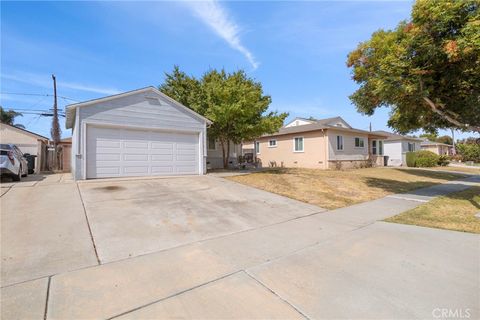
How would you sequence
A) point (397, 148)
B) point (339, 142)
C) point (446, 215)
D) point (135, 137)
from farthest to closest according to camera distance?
point (397, 148), point (339, 142), point (135, 137), point (446, 215)

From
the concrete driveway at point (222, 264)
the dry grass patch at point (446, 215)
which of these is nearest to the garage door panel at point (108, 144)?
the concrete driveway at point (222, 264)

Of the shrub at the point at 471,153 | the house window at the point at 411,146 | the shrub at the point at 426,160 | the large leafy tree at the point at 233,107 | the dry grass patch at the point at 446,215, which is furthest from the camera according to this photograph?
the shrub at the point at 471,153

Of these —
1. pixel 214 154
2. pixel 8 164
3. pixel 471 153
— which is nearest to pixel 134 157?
pixel 8 164

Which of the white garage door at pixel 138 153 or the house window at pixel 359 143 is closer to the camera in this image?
the white garage door at pixel 138 153

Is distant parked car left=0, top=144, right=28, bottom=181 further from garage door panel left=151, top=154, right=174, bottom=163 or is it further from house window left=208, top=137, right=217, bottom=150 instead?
house window left=208, top=137, right=217, bottom=150

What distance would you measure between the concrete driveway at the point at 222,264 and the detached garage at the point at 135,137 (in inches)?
171

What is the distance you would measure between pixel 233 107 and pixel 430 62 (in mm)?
8476

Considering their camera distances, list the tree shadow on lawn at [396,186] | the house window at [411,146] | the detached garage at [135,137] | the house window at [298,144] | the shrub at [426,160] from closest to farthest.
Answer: the detached garage at [135,137] → the tree shadow on lawn at [396,186] → the house window at [298,144] → the shrub at [426,160] → the house window at [411,146]

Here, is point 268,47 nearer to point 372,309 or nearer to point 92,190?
point 92,190

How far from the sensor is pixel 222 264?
135 inches

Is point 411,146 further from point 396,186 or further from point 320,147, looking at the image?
point 396,186

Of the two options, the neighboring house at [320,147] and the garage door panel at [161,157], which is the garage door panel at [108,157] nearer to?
the garage door panel at [161,157]

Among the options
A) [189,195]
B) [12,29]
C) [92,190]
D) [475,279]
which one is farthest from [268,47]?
[475,279]

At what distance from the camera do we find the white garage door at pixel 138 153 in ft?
34.8
